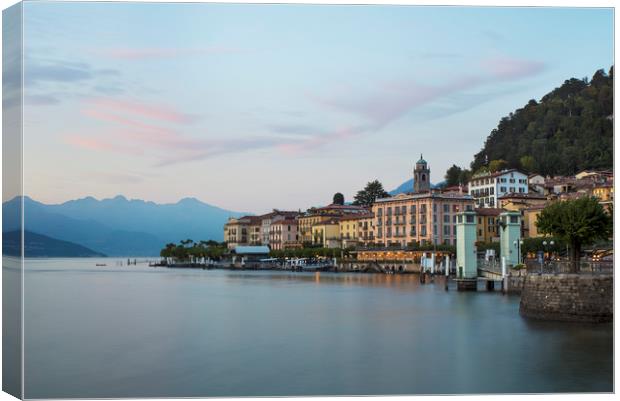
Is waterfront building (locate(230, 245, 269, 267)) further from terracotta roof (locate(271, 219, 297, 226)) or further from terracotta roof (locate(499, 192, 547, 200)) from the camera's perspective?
terracotta roof (locate(499, 192, 547, 200))

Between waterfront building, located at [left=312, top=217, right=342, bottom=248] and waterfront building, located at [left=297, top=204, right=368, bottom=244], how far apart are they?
609 mm

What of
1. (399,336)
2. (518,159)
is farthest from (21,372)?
(518,159)

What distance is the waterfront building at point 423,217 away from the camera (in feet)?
192

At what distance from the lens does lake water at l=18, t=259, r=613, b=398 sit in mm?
11531

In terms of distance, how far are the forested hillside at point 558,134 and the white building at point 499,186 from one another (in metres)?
4.67

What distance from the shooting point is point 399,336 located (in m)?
17.0

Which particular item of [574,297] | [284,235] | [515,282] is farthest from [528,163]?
[574,297]

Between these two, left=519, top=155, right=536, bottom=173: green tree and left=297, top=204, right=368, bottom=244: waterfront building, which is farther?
left=297, top=204, right=368, bottom=244: waterfront building

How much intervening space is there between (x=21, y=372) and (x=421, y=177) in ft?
189

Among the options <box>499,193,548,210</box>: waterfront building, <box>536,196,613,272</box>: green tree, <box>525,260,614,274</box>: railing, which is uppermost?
<box>499,193,548,210</box>: waterfront building

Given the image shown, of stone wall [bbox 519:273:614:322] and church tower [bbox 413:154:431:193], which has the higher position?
church tower [bbox 413:154:431:193]

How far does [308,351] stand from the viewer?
14828mm

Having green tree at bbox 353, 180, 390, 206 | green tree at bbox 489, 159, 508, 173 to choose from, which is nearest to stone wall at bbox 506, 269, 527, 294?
green tree at bbox 489, 159, 508, 173

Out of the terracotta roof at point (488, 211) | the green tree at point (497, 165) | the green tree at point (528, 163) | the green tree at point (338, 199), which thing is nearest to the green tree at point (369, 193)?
the green tree at point (338, 199)
